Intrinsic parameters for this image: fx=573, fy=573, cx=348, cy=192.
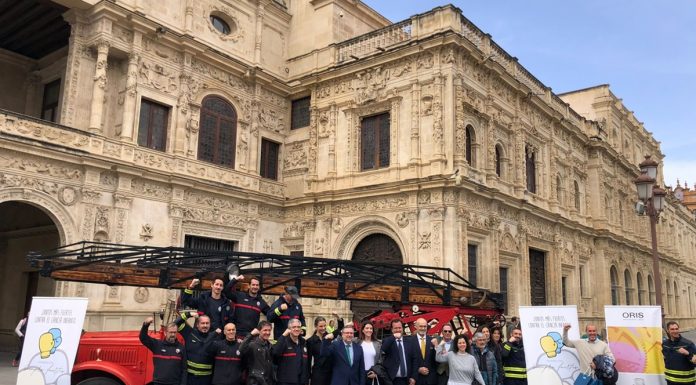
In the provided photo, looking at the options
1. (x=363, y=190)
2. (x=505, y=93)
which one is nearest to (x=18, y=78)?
(x=363, y=190)

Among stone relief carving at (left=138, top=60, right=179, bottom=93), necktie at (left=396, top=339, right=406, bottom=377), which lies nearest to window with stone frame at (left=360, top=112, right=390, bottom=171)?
stone relief carving at (left=138, top=60, right=179, bottom=93)

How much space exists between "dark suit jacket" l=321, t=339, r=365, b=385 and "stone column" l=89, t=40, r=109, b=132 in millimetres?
12827

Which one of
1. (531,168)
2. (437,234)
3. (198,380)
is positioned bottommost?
(198,380)

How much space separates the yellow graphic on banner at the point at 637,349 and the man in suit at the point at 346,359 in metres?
4.27

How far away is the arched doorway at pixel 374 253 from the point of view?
20.0 metres

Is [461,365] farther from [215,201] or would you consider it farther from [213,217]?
[215,201]

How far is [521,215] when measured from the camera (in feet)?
74.0

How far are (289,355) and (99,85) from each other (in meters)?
13.4

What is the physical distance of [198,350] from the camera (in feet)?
23.9

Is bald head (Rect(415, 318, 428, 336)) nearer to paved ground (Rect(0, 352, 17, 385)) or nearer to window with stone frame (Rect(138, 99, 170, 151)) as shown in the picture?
paved ground (Rect(0, 352, 17, 385))

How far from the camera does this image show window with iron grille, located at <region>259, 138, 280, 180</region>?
22.9 meters

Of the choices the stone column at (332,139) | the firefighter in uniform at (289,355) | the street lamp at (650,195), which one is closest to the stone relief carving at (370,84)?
the stone column at (332,139)

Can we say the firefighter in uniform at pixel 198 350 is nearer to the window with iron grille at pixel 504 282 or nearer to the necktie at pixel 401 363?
the necktie at pixel 401 363

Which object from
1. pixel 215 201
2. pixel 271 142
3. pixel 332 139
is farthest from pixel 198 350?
pixel 271 142
